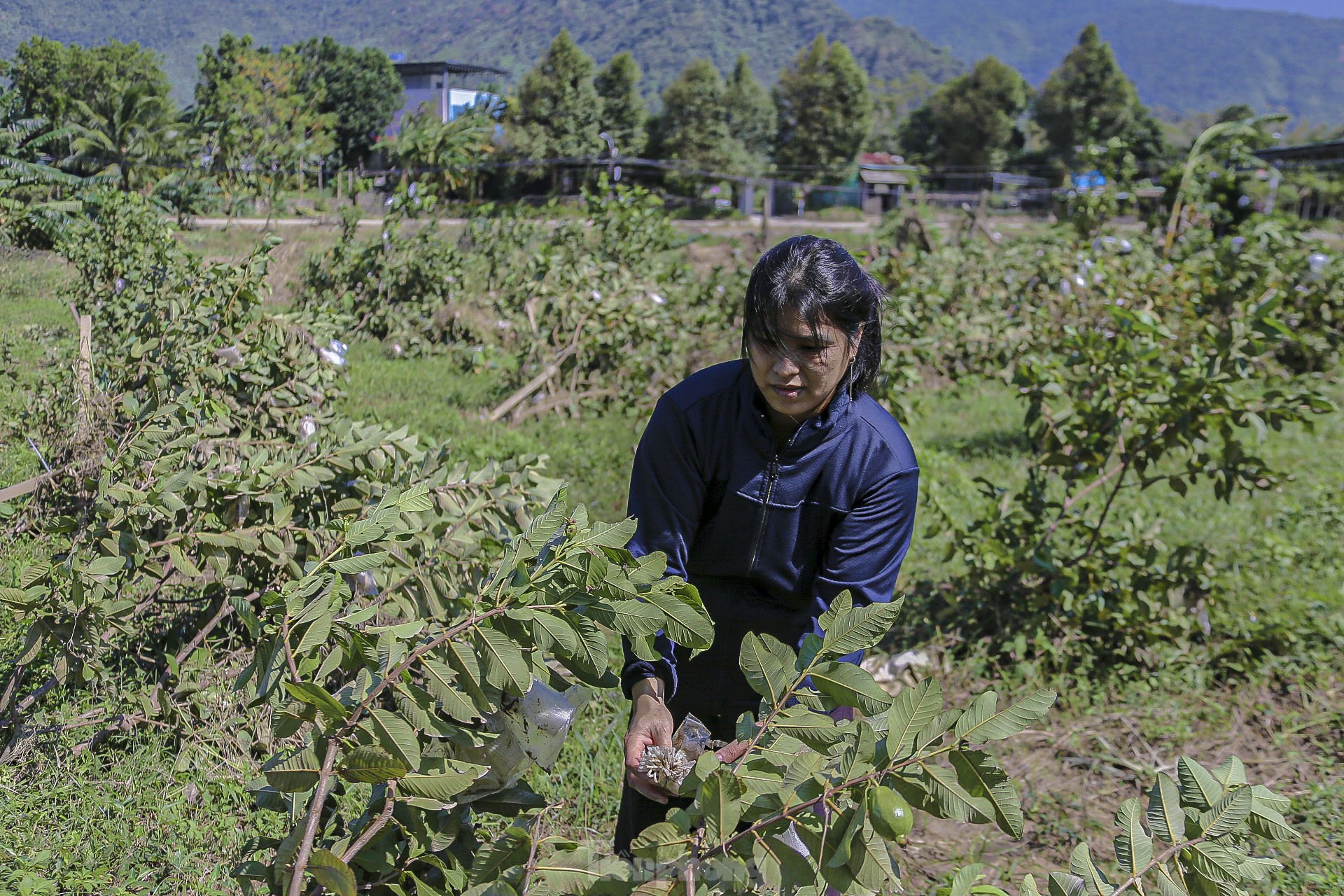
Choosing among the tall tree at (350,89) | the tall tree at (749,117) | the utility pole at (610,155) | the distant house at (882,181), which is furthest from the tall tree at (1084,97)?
the tall tree at (350,89)

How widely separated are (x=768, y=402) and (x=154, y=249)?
3423mm

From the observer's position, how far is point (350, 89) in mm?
6602

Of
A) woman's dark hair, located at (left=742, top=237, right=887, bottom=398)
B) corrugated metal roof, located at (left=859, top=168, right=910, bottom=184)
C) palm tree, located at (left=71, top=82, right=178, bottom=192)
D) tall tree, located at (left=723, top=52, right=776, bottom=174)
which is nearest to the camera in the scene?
woman's dark hair, located at (left=742, top=237, right=887, bottom=398)

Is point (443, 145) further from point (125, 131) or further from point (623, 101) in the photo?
point (623, 101)

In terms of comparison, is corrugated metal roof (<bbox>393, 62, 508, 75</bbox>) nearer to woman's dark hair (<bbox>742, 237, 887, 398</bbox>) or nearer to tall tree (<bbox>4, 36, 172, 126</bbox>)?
tall tree (<bbox>4, 36, 172, 126</bbox>)

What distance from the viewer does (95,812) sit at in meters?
2.28

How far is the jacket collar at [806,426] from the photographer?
5.88 feet

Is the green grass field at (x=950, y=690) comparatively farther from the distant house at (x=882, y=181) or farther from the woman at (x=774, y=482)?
the distant house at (x=882, y=181)

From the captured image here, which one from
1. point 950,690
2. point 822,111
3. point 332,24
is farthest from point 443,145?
point 822,111

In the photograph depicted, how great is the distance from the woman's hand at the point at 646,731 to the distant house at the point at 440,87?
237 inches

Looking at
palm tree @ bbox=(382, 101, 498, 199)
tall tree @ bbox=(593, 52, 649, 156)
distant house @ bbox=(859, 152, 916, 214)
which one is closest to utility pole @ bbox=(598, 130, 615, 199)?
tall tree @ bbox=(593, 52, 649, 156)

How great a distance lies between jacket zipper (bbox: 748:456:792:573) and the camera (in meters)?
1.80

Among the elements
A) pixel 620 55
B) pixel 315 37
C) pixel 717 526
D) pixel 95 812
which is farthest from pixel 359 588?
pixel 620 55

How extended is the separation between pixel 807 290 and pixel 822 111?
142 ft
